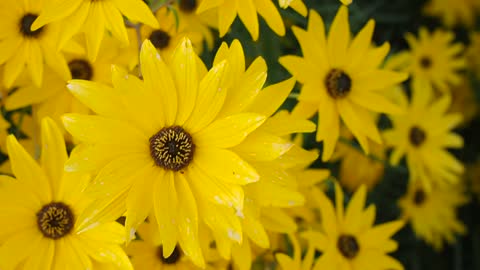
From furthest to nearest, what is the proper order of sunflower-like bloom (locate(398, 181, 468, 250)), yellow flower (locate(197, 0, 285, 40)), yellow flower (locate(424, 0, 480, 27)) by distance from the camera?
1. yellow flower (locate(424, 0, 480, 27))
2. sunflower-like bloom (locate(398, 181, 468, 250))
3. yellow flower (locate(197, 0, 285, 40))

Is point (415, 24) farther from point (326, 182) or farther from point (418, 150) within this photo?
point (326, 182)

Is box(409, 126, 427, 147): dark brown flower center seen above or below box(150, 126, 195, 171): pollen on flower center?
below

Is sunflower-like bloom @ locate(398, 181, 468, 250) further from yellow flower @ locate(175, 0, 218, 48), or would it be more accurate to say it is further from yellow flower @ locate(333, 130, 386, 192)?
yellow flower @ locate(175, 0, 218, 48)

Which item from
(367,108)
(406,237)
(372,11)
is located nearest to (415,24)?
(372,11)

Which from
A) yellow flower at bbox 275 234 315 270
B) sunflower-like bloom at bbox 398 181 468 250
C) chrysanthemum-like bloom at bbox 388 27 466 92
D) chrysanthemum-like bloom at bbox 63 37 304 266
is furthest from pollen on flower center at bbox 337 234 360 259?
chrysanthemum-like bloom at bbox 388 27 466 92

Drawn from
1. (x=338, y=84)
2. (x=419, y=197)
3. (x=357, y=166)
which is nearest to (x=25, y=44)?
(x=338, y=84)

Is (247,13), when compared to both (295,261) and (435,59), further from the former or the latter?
(435,59)

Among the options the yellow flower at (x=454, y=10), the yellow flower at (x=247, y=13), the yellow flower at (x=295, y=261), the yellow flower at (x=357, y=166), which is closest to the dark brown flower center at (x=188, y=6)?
the yellow flower at (x=247, y=13)
